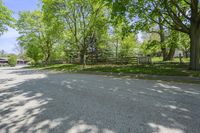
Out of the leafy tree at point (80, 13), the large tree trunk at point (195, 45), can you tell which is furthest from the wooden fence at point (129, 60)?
the large tree trunk at point (195, 45)

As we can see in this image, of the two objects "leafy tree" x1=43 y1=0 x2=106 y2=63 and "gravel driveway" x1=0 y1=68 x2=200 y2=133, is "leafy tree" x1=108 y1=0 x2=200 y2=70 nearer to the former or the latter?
"gravel driveway" x1=0 y1=68 x2=200 y2=133

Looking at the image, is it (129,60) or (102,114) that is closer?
(102,114)

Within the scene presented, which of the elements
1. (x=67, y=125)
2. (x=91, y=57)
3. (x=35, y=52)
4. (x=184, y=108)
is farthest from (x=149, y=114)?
(x=35, y=52)

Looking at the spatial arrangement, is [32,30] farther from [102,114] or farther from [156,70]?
[102,114]

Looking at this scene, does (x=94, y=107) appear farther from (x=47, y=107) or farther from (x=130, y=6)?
(x=130, y=6)

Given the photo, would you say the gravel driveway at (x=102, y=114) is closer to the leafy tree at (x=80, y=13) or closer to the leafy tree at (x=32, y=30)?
the leafy tree at (x=80, y=13)

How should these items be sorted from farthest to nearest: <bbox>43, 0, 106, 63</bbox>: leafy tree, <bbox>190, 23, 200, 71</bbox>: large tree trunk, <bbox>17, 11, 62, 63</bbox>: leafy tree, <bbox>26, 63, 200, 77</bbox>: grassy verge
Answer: <bbox>17, 11, 62, 63</bbox>: leafy tree < <bbox>43, 0, 106, 63</bbox>: leafy tree < <bbox>190, 23, 200, 71</bbox>: large tree trunk < <bbox>26, 63, 200, 77</bbox>: grassy verge

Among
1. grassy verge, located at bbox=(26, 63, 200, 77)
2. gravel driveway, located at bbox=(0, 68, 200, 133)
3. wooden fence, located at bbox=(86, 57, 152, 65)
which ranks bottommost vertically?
gravel driveway, located at bbox=(0, 68, 200, 133)

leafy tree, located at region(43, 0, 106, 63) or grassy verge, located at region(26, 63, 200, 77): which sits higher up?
leafy tree, located at region(43, 0, 106, 63)

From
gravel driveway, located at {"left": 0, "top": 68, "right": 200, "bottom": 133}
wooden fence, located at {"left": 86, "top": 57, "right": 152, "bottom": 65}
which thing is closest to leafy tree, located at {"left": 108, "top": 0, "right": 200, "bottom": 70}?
wooden fence, located at {"left": 86, "top": 57, "right": 152, "bottom": 65}

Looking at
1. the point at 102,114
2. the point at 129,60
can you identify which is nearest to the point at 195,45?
the point at 129,60

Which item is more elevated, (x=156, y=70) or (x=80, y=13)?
(x=80, y=13)

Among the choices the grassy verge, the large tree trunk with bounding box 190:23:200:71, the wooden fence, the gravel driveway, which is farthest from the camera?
the wooden fence

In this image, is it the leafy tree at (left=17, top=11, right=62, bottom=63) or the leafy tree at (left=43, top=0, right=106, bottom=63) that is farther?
the leafy tree at (left=17, top=11, right=62, bottom=63)
